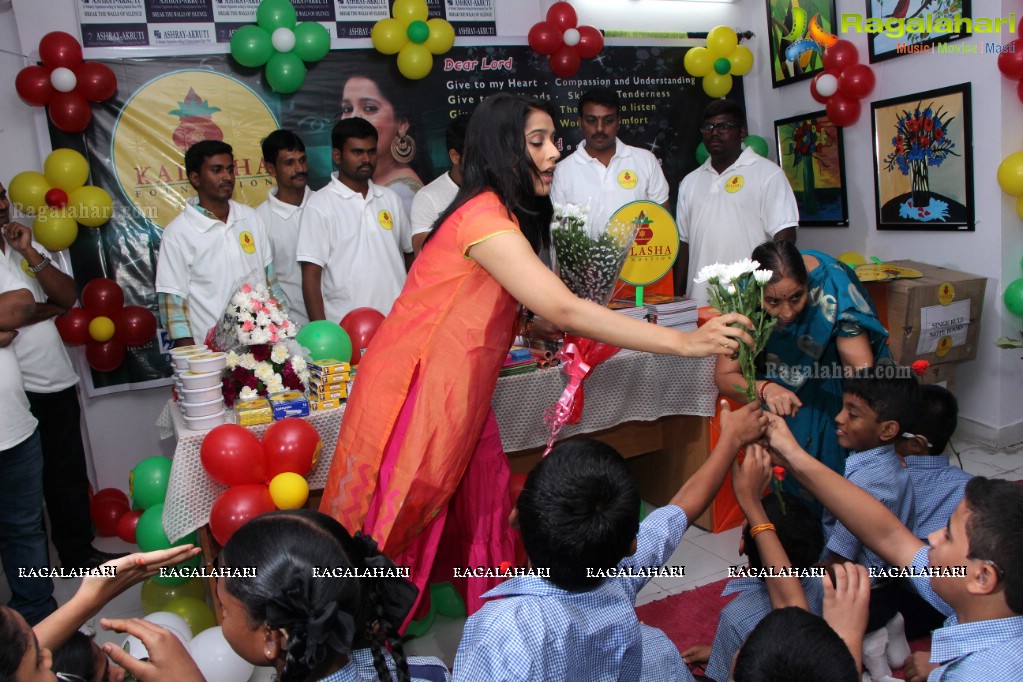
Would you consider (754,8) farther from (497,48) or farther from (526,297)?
(526,297)

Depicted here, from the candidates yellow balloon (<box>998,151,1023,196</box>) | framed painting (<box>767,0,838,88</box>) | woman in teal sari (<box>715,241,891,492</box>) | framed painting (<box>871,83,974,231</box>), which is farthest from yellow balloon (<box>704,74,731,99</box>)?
woman in teal sari (<box>715,241,891,492</box>)

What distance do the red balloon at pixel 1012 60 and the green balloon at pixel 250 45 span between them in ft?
12.0

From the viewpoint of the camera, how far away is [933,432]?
7.79ft

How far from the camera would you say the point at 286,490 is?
2.36m

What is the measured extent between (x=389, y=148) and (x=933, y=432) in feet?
11.0

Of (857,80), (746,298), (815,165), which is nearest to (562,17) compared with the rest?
(857,80)

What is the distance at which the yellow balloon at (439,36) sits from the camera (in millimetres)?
4449

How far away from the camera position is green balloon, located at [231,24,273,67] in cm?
411

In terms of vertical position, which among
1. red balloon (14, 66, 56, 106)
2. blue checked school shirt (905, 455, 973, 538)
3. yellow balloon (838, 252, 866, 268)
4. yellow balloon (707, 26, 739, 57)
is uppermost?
yellow balloon (707, 26, 739, 57)

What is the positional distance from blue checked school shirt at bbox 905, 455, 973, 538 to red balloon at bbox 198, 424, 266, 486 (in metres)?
1.86

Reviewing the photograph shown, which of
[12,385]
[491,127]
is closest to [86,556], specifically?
[12,385]

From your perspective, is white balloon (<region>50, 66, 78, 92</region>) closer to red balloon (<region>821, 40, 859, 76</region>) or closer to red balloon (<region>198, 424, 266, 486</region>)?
red balloon (<region>198, 424, 266, 486</region>)

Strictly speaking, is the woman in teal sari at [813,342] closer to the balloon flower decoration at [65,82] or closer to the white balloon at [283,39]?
the white balloon at [283,39]

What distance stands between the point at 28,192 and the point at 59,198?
0.43 ft
